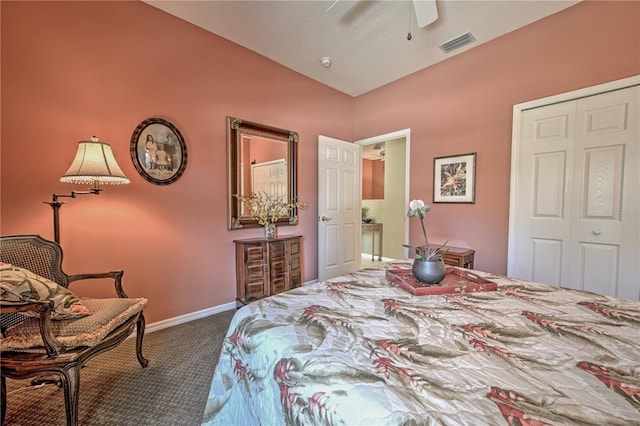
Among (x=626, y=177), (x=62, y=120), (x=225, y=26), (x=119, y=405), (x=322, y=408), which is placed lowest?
(x=119, y=405)

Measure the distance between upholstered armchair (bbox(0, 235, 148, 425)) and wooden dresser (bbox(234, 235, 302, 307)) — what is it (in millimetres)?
1132

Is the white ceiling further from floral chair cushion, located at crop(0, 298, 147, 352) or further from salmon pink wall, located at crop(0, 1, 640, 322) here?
floral chair cushion, located at crop(0, 298, 147, 352)

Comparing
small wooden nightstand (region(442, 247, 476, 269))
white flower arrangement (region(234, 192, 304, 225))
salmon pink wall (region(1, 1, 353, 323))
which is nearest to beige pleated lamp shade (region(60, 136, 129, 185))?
salmon pink wall (region(1, 1, 353, 323))

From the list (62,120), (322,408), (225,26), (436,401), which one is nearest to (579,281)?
(436,401)

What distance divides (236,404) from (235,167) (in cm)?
234

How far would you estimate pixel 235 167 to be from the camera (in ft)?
9.52

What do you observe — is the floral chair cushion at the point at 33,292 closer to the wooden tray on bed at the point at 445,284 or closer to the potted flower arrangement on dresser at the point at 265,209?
the potted flower arrangement on dresser at the point at 265,209

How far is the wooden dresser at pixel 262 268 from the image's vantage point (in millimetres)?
2779

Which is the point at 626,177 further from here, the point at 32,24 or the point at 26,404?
the point at 32,24

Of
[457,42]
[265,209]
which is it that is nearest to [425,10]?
[457,42]

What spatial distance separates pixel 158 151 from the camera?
2395mm

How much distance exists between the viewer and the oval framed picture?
2.30 metres

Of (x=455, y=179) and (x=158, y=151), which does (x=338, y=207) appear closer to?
(x=455, y=179)

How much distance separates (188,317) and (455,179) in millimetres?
3345
